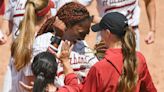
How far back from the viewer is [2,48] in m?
10.3

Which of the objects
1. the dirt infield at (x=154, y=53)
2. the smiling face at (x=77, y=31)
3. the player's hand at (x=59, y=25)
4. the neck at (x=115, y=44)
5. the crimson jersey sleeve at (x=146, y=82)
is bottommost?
the dirt infield at (x=154, y=53)

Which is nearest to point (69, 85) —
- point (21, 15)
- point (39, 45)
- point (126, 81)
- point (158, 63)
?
point (126, 81)

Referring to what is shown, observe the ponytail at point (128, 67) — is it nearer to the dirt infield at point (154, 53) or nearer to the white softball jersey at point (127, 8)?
the white softball jersey at point (127, 8)

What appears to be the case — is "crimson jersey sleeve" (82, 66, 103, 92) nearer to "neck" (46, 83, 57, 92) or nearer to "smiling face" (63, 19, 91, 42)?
"neck" (46, 83, 57, 92)

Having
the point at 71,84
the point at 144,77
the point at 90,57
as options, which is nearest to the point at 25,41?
the point at 90,57

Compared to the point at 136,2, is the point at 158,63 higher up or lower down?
lower down

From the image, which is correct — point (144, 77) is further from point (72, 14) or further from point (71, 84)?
point (72, 14)

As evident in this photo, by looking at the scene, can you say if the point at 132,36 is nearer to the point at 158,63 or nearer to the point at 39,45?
the point at 39,45

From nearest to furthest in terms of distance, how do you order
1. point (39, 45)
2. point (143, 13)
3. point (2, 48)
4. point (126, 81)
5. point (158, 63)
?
point (126, 81) → point (39, 45) → point (158, 63) → point (2, 48) → point (143, 13)

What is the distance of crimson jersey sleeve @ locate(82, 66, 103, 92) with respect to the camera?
13.4 feet

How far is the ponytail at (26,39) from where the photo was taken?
4.75 metres

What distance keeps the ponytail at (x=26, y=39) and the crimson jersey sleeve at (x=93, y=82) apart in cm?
75

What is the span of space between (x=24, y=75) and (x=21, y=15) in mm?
967

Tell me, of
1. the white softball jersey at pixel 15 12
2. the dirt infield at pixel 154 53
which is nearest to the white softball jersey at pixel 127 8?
the white softball jersey at pixel 15 12
